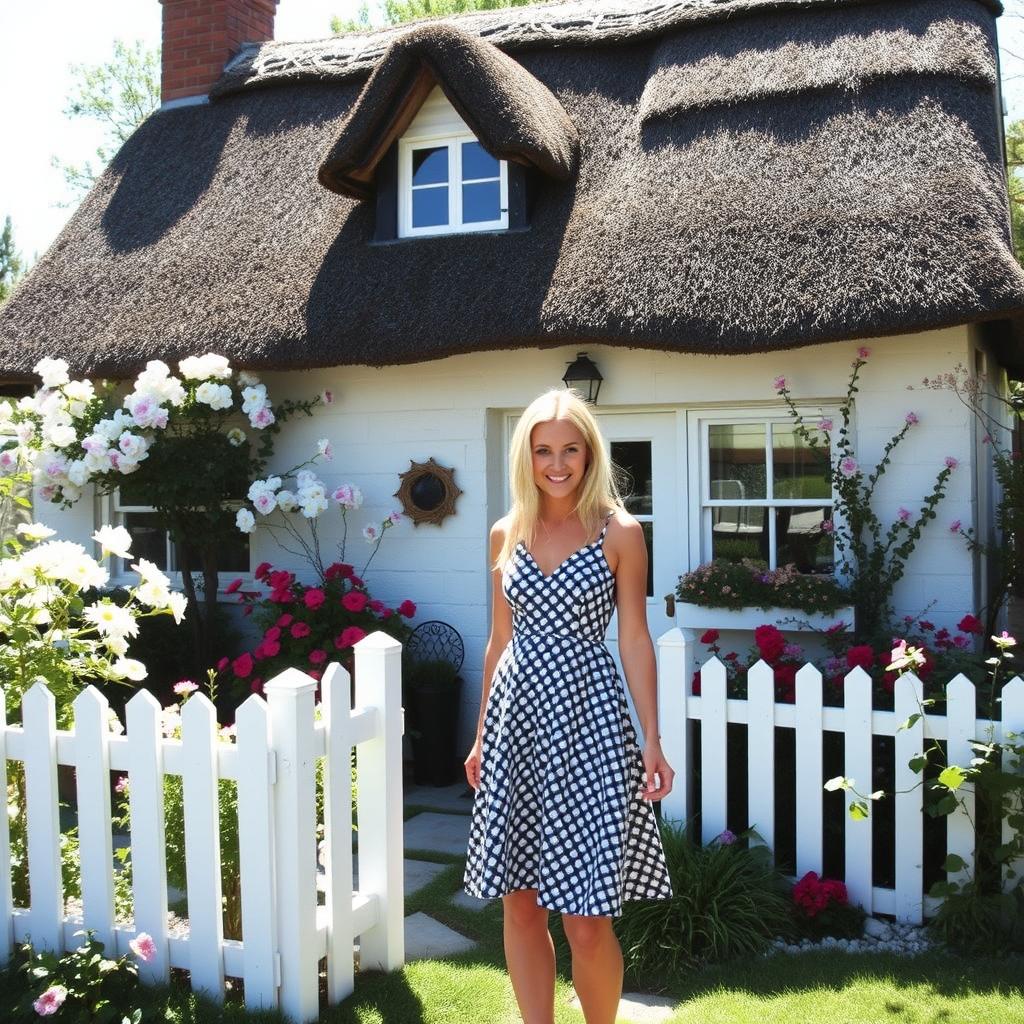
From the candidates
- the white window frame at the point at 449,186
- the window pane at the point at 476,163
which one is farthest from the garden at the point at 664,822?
the window pane at the point at 476,163

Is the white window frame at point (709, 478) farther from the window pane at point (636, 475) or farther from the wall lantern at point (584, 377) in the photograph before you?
the wall lantern at point (584, 377)

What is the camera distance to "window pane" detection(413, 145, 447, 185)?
6.91m

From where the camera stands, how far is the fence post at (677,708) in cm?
411

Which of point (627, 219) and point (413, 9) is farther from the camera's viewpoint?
point (413, 9)

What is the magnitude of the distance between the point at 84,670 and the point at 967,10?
6393 millimetres

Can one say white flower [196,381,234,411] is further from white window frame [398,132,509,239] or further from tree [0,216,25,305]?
tree [0,216,25,305]

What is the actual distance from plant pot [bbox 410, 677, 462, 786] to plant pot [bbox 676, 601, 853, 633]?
1.41 meters

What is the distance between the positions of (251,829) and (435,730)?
3.15m

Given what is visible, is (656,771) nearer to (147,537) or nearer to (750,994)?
(750,994)

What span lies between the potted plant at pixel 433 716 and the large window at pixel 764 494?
1655 millimetres

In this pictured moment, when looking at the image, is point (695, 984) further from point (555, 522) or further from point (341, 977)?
point (555, 522)

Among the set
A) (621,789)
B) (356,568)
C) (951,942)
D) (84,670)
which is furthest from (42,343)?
(951,942)

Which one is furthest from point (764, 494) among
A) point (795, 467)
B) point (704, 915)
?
point (704, 915)

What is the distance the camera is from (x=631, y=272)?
18.8ft
